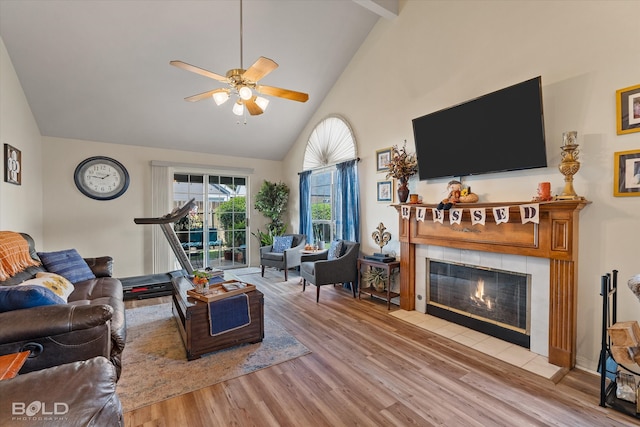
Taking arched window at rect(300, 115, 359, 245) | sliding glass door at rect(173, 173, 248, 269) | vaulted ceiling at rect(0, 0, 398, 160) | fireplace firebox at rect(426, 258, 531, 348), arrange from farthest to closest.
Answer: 1. sliding glass door at rect(173, 173, 248, 269)
2. arched window at rect(300, 115, 359, 245)
3. vaulted ceiling at rect(0, 0, 398, 160)
4. fireplace firebox at rect(426, 258, 531, 348)

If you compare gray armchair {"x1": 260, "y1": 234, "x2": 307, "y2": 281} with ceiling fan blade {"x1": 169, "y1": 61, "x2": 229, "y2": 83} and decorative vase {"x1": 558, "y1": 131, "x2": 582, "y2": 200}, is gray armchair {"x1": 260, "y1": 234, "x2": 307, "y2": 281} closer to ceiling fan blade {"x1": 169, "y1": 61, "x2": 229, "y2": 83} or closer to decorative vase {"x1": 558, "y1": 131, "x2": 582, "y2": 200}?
ceiling fan blade {"x1": 169, "y1": 61, "x2": 229, "y2": 83}

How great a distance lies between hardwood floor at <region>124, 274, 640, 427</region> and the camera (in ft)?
6.16

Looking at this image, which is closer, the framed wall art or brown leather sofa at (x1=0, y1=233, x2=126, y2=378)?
brown leather sofa at (x1=0, y1=233, x2=126, y2=378)

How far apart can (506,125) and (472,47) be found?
3.39 feet

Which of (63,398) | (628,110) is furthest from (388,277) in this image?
(63,398)

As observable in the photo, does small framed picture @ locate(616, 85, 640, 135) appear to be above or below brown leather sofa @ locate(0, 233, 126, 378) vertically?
above

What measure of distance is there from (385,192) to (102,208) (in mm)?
4829

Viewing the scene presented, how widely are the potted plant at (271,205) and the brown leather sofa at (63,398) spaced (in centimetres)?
534

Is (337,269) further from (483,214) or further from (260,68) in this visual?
(260,68)

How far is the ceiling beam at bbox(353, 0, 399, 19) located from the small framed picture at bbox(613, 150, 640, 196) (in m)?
3.01

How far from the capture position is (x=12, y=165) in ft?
11.2

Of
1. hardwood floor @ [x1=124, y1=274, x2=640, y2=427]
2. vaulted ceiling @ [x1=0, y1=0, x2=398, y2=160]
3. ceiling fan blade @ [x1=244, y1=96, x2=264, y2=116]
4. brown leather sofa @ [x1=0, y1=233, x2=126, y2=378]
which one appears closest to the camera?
brown leather sofa @ [x1=0, y1=233, x2=126, y2=378]

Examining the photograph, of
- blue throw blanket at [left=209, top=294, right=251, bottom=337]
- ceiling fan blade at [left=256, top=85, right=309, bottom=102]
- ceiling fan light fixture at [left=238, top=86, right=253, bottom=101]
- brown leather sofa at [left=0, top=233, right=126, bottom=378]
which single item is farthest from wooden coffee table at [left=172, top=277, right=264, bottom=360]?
ceiling fan blade at [left=256, top=85, right=309, bottom=102]

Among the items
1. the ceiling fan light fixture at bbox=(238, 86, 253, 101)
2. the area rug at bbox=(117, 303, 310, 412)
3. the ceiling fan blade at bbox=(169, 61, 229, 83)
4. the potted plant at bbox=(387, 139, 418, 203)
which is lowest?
the area rug at bbox=(117, 303, 310, 412)
